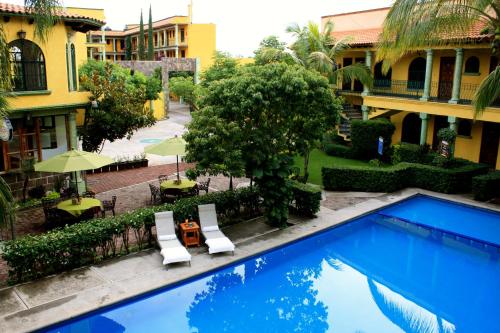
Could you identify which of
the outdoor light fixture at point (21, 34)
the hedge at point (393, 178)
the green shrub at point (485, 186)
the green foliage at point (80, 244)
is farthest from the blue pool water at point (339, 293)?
the outdoor light fixture at point (21, 34)

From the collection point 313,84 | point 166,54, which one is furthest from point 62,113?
point 166,54

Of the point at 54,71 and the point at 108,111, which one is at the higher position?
the point at 54,71

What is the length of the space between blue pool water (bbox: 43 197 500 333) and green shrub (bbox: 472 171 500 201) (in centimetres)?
335

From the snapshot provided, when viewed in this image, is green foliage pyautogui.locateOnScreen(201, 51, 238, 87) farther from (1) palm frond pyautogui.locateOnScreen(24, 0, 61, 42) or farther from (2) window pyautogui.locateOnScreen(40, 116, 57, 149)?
(1) palm frond pyautogui.locateOnScreen(24, 0, 61, 42)

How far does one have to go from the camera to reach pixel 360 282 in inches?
497

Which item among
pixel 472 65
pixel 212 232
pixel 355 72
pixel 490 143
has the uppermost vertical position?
pixel 472 65

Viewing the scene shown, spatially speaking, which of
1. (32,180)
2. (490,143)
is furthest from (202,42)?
(32,180)

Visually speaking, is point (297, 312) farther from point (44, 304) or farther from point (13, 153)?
point (13, 153)

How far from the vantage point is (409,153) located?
78.1 feet

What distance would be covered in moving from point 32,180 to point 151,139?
16102 millimetres

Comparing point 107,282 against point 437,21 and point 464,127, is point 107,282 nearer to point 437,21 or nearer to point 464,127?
point 437,21

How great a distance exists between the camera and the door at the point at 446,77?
25047mm

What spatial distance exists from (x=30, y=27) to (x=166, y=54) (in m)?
53.0

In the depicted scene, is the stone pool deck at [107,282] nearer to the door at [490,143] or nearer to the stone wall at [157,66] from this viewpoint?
the door at [490,143]
